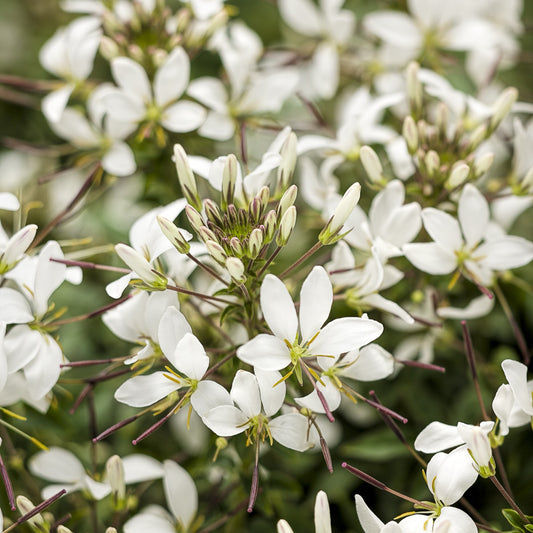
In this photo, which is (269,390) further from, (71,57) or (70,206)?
(71,57)

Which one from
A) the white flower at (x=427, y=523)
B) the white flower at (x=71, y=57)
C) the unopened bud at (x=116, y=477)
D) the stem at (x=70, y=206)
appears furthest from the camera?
the white flower at (x=71, y=57)

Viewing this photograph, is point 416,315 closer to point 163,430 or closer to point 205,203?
point 205,203

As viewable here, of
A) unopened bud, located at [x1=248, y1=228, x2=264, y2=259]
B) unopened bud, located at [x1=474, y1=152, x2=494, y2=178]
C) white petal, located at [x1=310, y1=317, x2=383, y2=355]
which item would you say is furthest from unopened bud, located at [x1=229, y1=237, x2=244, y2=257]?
unopened bud, located at [x1=474, y1=152, x2=494, y2=178]

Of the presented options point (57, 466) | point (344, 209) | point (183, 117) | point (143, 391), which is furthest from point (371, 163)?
point (57, 466)

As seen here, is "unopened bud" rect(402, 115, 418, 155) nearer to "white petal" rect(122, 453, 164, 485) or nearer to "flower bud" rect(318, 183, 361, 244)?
"flower bud" rect(318, 183, 361, 244)

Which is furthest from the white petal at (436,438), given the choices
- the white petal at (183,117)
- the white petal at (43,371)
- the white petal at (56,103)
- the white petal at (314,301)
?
the white petal at (56,103)

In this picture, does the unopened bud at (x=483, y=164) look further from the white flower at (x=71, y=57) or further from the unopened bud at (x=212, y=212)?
the white flower at (x=71, y=57)
